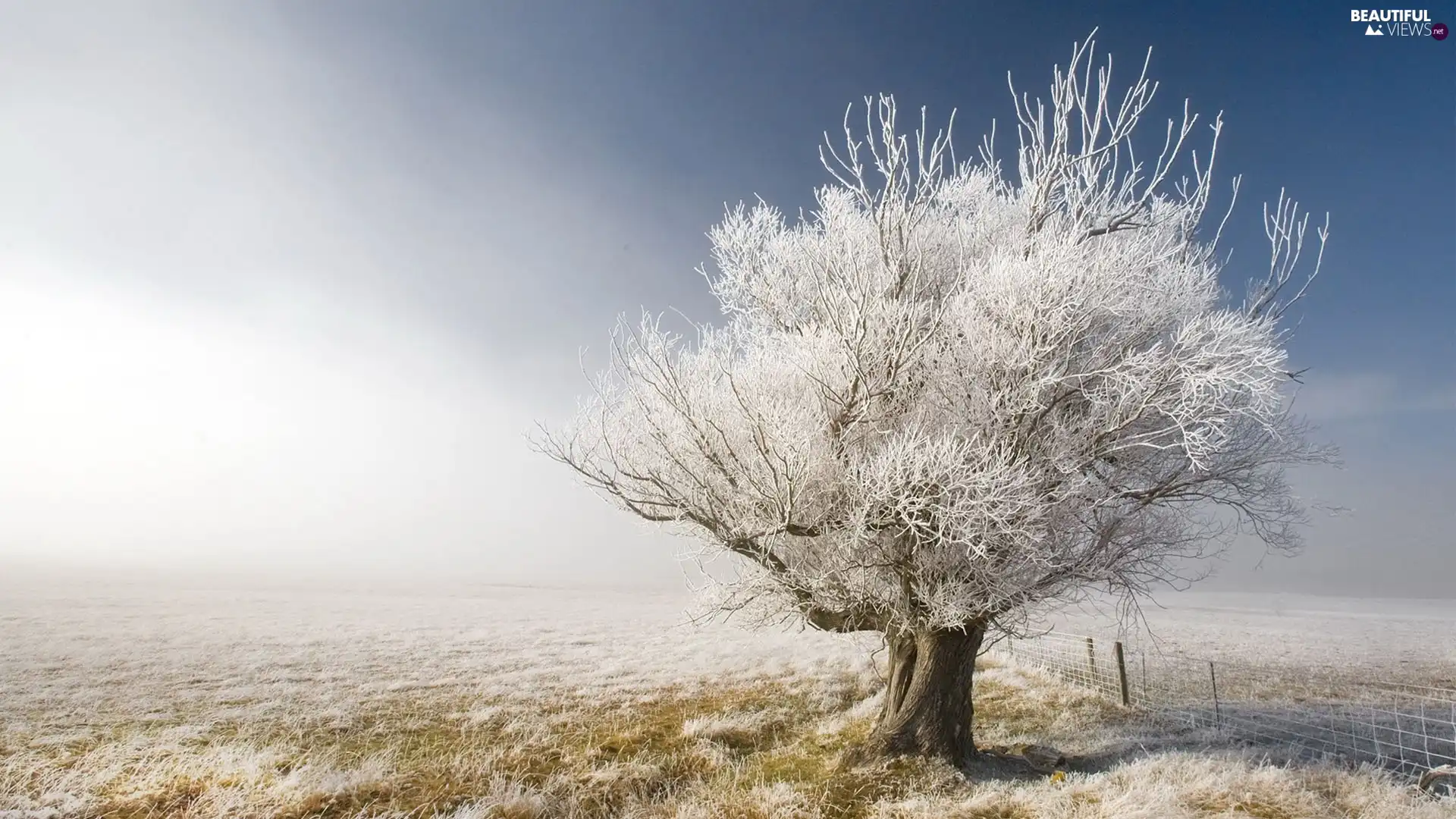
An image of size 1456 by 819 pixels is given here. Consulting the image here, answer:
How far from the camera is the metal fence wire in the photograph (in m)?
9.16

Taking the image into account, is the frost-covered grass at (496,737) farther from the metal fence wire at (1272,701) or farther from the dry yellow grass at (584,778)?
the metal fence wire at (1272,701)

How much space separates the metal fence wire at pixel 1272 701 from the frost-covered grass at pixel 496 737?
0.87m

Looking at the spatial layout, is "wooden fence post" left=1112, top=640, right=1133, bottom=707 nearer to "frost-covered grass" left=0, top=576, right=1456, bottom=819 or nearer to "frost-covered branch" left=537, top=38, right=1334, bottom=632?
"frost-covered grass" left=0, top=576, right=1456, bottom=819

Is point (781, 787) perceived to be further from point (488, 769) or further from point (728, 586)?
point (488, 769)

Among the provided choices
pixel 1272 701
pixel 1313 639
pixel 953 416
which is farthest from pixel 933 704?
pixel 1313 639

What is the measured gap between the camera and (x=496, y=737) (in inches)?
371

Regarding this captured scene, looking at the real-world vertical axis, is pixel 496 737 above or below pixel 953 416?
below

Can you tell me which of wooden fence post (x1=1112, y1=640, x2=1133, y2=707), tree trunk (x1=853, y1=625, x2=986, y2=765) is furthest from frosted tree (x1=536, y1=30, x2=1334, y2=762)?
wooden fence post (x1=1112, y1=640, x2=1133, y2=707)

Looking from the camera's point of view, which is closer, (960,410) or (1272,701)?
(960,410)

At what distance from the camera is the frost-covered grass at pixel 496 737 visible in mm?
6230

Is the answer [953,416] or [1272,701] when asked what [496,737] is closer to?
[953,416]

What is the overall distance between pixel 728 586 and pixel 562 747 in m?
3.25

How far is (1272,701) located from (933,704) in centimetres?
1010

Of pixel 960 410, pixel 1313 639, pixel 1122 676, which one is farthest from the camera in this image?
pixel 1313 639
